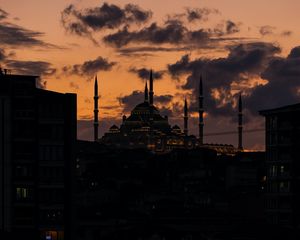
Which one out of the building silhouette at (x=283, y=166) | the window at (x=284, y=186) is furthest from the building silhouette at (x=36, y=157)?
the window at (x=284, y=186)

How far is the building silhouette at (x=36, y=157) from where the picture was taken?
293ft

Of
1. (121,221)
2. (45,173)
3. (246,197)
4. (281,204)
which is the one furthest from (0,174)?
(246,197)

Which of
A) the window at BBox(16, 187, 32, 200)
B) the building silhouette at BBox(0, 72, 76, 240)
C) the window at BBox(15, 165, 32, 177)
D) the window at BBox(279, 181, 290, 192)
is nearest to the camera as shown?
the building silhouette at BBox(0, 72, 76, 240)

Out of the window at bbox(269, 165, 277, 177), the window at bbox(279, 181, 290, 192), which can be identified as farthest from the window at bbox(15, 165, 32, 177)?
the window at bbox(269, 165, 277, 177)

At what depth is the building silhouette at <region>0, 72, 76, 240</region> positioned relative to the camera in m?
89.3

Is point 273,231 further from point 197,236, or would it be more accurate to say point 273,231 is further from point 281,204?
point 281,204

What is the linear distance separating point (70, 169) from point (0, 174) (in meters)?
4.94

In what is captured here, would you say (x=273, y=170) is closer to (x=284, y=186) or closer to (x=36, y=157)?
(x=284, y=186)

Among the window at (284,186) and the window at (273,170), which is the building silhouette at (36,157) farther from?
the window at (273,170)

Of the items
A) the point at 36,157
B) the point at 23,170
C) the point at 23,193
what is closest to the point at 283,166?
the point at 36,157

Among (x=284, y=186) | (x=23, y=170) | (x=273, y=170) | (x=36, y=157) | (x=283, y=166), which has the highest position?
(x=36, y=157)

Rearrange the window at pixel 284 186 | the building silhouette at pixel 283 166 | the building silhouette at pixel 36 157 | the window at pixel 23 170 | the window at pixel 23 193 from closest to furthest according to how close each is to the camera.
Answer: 1. the building silhouette at pixel 36 157
2. the window at pixel 23 193
3. the window at pixel 23 170
4. the building silhouette at pixel 283 166
5. the window at pixel 284 186

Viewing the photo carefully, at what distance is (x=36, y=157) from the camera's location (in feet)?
298

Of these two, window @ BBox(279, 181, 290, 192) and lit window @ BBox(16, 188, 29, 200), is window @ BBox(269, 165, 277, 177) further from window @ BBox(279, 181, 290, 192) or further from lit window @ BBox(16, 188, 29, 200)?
lit window @ BBox(16, 188, 29, 200)
